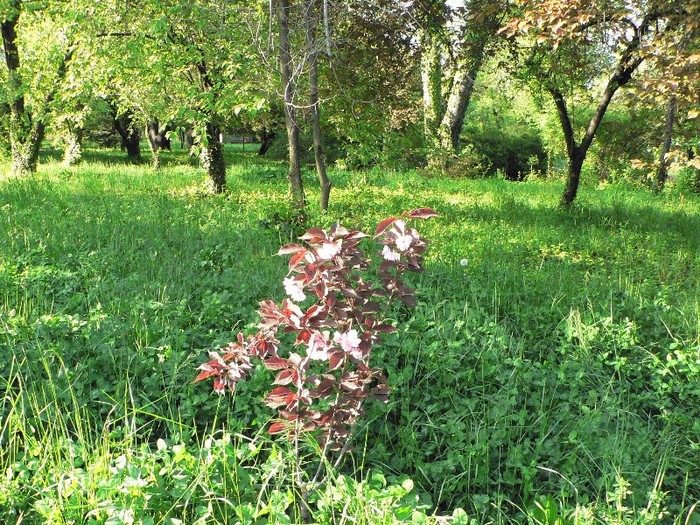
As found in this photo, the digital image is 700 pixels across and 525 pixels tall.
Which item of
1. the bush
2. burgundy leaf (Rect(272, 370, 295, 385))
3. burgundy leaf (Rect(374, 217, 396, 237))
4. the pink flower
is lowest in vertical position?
burgundy leaf (Rect(272, 370, 295, 385))

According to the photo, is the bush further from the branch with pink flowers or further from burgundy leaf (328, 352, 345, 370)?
burgundy leaf (328, 352, 345, 370)

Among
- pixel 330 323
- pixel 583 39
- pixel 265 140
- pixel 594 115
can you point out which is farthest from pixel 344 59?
pixel 265 140

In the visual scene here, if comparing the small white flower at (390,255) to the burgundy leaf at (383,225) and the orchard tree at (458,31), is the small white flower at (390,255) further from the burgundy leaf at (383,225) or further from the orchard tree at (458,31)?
the orchard tree at (458,31)

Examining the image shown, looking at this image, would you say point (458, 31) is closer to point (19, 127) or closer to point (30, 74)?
point (30, 74)

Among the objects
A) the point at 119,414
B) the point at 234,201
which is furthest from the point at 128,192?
the point at 119,414

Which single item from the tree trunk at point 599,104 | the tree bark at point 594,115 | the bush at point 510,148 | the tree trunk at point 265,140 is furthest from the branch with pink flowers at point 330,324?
the tree trunk at point 265,140

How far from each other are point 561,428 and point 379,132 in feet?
20.2

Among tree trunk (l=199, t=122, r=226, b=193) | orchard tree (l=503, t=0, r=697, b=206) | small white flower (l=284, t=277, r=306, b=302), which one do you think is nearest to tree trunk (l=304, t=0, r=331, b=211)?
orchard tree (l=503, t=0, r=697, b=206)

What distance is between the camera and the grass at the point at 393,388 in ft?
7.14

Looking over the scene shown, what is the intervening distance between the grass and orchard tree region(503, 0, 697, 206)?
7.80ft

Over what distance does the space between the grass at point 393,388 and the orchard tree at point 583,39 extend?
7.80ft

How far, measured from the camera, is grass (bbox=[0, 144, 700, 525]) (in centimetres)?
218

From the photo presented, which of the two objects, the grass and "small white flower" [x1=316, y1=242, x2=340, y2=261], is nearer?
"small white flower" [x1=316, y1=242, x2=340, y2=261]

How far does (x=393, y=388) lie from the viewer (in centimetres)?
263
